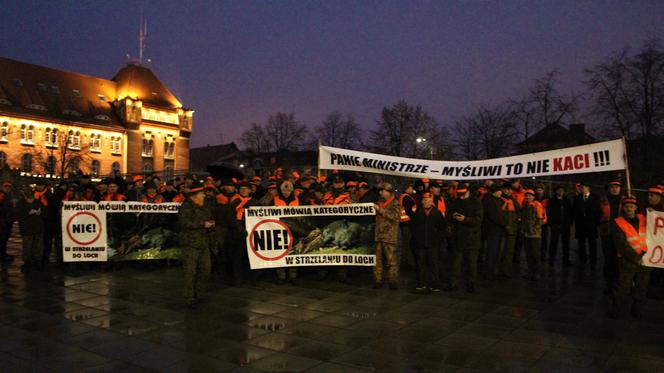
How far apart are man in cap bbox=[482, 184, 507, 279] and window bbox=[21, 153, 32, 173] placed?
240ft

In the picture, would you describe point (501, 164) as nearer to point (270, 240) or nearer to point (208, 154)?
point (270, 240)

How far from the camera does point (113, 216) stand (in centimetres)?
1087

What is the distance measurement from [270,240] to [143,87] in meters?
89.2

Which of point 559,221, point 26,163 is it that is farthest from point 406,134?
point 26,163

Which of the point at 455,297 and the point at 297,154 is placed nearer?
the point at 455,297

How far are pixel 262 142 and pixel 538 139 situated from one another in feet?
167

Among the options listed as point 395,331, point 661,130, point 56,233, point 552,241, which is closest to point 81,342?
point 395,331

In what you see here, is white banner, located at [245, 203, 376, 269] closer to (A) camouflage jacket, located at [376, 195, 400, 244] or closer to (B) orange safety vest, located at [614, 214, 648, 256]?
(A) camouflage jacket, located at [376, 195, 400, 244]

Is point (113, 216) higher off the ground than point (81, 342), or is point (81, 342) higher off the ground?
point (113, 216)

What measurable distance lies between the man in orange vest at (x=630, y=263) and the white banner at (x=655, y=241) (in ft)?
0.39

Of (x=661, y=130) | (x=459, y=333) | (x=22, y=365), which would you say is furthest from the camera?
(x=661, y=130)

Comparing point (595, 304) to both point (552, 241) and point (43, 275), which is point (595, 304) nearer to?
point (552, 241)

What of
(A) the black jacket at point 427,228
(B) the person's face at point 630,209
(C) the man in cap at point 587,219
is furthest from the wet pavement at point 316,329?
(C) the man in cap at point 587,219

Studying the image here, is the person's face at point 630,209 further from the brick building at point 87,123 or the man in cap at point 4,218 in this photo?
the brick building at point 87,123
